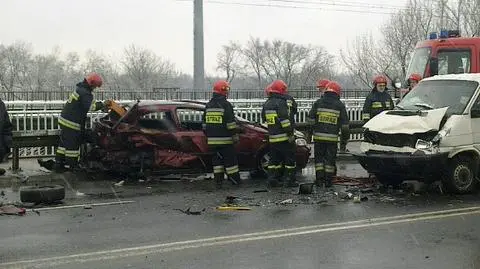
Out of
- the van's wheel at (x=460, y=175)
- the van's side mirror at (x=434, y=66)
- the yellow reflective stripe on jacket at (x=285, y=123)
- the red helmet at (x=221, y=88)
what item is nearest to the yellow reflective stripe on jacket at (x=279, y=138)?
the yellow reflective stripe on jacket at (x=285, y=123)

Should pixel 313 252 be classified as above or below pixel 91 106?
below

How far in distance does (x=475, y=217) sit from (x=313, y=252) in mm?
2701

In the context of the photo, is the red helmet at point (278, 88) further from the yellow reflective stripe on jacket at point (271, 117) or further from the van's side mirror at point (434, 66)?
the van's side mirror at point (434, 66)

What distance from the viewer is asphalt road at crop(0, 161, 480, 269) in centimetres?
527

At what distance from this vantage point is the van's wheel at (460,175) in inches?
339

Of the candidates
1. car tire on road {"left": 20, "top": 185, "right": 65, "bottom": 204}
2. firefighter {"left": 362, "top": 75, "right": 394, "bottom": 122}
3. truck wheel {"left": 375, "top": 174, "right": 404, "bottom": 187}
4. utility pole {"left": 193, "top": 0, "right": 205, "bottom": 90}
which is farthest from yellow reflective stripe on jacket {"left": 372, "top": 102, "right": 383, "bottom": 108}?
utility pole {"left": 193, "top": 0, "right": 205, "bottom": 90}

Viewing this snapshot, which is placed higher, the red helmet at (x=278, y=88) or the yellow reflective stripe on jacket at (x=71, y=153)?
the red helmet at (x=278, y=88)

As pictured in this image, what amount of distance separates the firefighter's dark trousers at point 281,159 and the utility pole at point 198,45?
12083mm

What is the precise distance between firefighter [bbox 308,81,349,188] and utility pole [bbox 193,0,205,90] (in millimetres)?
12218

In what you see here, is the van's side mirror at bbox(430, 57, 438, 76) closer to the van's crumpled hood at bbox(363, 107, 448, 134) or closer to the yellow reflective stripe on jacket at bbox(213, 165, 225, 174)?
the van's crumpled hood at bbox(363, 107, 448, 134)

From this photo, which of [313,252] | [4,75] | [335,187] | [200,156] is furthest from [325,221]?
[4,75]

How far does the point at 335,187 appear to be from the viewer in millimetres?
9578

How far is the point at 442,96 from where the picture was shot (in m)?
9.34

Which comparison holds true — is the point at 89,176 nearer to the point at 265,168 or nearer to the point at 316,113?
the point at 265,168
